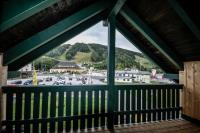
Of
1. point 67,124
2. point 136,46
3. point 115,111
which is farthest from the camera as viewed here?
point 136,46

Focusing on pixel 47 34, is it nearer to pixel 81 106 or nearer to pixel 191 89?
pixel 81 106

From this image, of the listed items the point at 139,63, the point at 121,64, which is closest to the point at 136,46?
the point at 139,63

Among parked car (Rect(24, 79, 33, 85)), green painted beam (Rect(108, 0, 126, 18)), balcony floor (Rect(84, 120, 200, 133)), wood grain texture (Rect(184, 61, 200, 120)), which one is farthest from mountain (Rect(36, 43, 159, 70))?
balcony floor (Rect(84, 120, 200, 133))

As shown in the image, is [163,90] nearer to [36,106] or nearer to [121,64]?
[121,64]

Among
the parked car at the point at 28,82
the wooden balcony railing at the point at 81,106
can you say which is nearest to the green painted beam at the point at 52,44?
the parked car at the point at 28,82

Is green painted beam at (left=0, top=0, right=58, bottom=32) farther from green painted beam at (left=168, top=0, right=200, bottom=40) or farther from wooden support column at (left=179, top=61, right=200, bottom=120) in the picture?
wooden support column at (left=179, top=61, right=200, bottom=120)

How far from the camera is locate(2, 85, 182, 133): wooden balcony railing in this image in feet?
9.57

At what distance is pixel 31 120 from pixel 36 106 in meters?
0.26

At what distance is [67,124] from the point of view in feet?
10.4

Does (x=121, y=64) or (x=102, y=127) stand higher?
(x=121, y=64)

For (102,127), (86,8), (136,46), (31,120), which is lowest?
(102,127)

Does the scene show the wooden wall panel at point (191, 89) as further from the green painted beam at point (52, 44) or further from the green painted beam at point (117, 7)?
the green painted beam at point (52, 44)

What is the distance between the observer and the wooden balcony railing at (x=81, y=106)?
2.92m

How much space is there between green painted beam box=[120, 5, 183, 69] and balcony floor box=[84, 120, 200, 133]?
1438mm
